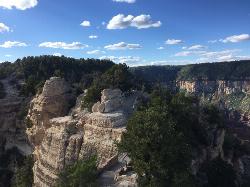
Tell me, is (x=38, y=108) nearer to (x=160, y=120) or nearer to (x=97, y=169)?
(x=97, y=169)

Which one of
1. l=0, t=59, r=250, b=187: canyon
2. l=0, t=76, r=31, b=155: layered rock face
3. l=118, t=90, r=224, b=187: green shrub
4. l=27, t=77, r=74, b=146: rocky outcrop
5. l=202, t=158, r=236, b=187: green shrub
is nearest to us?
l=118, t=90, r=224, b=187: green shrub

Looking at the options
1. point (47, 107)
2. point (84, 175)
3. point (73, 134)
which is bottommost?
point (84, 175)

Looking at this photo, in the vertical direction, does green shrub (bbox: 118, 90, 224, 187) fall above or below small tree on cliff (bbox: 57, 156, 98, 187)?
above

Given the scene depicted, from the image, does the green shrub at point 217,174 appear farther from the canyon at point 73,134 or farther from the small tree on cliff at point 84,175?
the small tree on cliff at point 84,175

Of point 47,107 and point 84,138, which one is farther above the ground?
point 47,107

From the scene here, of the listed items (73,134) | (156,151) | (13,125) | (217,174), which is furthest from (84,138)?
(13,125)

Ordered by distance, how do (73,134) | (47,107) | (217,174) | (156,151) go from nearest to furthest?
(156,151) < (73,134) < (217,174) < (47,107)

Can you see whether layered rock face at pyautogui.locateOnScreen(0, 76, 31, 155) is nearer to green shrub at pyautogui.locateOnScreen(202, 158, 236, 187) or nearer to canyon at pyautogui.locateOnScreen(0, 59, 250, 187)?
canyon at pyautogui.locateOnScreen(0, 59, 250, 187)

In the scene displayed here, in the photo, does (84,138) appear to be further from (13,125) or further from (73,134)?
(13,125)

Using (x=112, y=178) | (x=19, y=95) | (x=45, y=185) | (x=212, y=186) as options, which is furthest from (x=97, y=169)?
(x=19, y=95)

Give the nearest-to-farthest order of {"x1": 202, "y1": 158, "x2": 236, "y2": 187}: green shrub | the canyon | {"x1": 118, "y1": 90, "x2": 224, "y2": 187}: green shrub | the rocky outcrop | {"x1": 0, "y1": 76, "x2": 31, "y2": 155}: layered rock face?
{"x1": 118, "y1": 90, "x2": 224, "y2": 187}: green shrub < the canyon < {"x1": 202, "y1": 158, "x2": 236, "y2": 187}: green shrub < the rocky outcrop < {"x1": 0, "y1": 76, "x2": 31, "y2": 155}: layered rock face

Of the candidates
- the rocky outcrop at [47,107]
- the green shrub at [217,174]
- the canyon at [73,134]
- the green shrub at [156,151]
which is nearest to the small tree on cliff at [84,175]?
the canyon at [73,134]

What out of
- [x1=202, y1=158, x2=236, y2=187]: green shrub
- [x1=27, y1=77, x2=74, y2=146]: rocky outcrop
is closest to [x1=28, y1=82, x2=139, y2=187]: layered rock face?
[x1=27, y1=77, x2=74, y2=146]: rocky outcrop

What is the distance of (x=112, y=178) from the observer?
4481 cm
